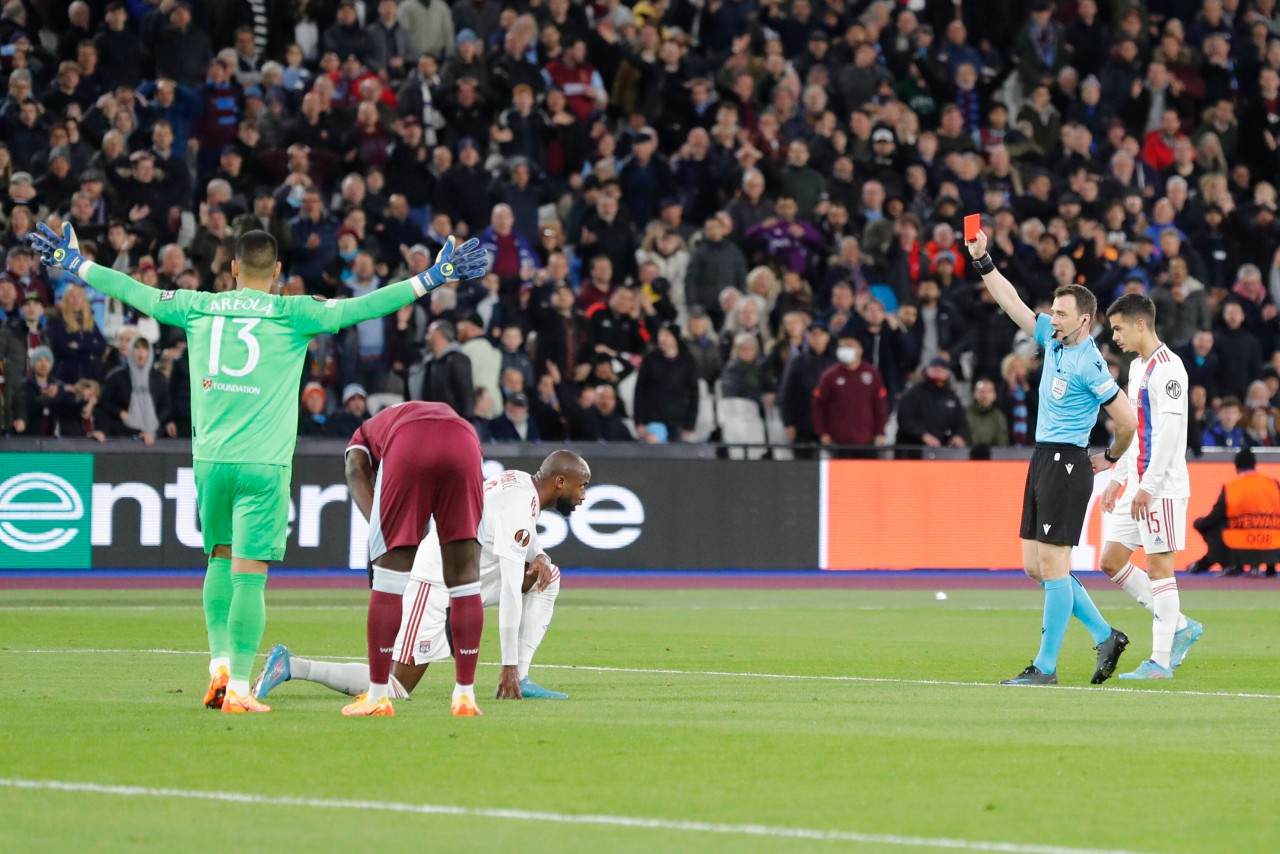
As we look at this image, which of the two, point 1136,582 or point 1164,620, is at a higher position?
point 1136,582

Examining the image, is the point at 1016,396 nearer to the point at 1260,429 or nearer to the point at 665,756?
the point at 1260,429

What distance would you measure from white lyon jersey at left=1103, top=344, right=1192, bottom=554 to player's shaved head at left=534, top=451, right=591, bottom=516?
4.02m

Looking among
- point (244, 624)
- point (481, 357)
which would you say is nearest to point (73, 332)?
point (481, 357)

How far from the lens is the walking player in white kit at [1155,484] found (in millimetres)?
12961

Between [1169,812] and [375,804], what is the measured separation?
2.77m

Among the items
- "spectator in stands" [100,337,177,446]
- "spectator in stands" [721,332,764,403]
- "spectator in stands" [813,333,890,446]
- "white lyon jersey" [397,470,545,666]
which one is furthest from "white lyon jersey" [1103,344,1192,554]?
"spectator in stands" [100,337,177,446]

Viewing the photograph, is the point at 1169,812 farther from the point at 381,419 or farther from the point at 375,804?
the point at 381,419

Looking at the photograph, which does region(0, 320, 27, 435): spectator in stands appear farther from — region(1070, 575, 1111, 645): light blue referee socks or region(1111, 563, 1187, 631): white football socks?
region(1070, 575, 1111, 645): light blue referee socks

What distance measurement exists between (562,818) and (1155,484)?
277 inches

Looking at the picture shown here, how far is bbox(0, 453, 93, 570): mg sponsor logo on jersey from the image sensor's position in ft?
72.0

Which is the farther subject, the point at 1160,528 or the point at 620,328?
the point at 620,328

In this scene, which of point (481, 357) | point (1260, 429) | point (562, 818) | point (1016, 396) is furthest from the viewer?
point (1260, 429)

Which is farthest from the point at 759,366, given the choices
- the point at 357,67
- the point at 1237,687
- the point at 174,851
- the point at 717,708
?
the point at 174,851

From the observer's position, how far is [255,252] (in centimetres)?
1020
